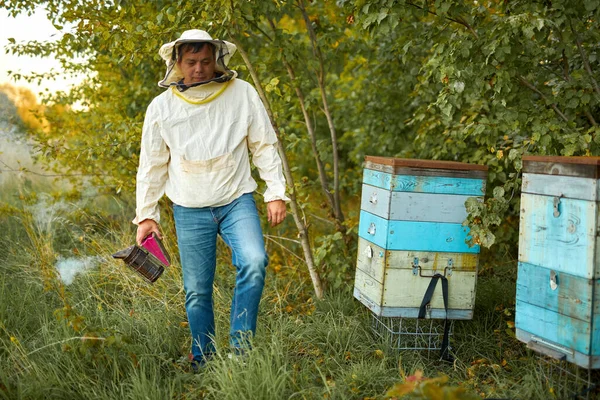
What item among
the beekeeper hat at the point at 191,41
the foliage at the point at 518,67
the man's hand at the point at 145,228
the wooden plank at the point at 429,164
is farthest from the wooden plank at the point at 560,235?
the man's hand at the point at 145,228

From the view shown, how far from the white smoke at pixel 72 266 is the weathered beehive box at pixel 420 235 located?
2.35 meters

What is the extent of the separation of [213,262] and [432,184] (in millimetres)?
1206

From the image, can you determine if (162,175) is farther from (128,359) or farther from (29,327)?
(29,327)

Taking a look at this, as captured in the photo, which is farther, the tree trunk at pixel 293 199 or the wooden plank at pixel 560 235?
the tree trunk at pixel 293 199

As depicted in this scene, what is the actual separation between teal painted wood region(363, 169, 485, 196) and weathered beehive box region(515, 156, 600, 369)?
0.48 metres

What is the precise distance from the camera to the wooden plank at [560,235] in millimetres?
2488

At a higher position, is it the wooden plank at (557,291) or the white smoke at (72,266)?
the wooden plank at (557,291)

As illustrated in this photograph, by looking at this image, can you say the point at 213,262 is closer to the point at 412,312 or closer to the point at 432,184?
the point at 412,312

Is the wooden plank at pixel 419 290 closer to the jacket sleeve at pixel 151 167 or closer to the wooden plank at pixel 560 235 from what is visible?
the wooden plank at pixel 560 235

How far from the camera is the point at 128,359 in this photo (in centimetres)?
312

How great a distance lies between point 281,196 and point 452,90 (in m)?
1.07

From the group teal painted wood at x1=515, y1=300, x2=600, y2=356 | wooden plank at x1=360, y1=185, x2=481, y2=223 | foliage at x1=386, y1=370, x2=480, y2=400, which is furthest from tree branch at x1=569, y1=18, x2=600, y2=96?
foliage at x1=386, y1=370, x2=480, y2=400

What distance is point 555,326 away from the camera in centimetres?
270

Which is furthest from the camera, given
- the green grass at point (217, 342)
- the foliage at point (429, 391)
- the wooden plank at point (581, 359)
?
the green grass at point (217, 342)
